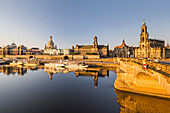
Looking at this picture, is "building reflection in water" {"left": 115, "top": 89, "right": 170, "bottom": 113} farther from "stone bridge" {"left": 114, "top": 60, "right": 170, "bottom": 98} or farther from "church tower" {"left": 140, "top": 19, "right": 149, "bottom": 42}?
"church tower" {"left": 140, "top": 19, "right": 149, "bottom": 42}

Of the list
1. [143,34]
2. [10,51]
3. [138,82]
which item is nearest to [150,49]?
[143,34]

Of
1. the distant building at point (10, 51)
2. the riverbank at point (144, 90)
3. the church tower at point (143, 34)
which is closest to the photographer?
the riverbank at point (144, 90)

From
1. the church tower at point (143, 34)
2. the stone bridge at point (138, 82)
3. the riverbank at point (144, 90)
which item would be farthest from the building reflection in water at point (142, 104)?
the church tower at point (143, 34)

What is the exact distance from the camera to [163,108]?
44.5 ft

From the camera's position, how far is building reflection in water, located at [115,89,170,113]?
44.7 feet

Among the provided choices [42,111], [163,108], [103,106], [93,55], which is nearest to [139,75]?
[163,108]

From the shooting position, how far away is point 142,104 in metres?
14.8

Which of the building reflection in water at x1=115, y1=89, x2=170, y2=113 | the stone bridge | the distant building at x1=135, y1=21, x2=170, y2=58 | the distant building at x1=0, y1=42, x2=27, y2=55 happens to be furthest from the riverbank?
the distant building at x1=0, y1=42, x2=27, y2=55

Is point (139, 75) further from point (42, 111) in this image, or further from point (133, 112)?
point (42, 111)

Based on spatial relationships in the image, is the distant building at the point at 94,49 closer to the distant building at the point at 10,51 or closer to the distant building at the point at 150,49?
the distant building at the point at 150,49

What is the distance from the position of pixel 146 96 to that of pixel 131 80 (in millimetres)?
3408

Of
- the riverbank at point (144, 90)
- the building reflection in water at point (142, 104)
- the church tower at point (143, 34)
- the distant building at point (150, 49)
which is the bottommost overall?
the building reflection in water at point (142, 104)

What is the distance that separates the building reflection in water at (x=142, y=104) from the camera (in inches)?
537

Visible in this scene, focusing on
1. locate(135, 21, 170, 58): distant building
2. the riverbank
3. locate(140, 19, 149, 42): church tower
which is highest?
locate(140, 19, 149, 42): church tower
